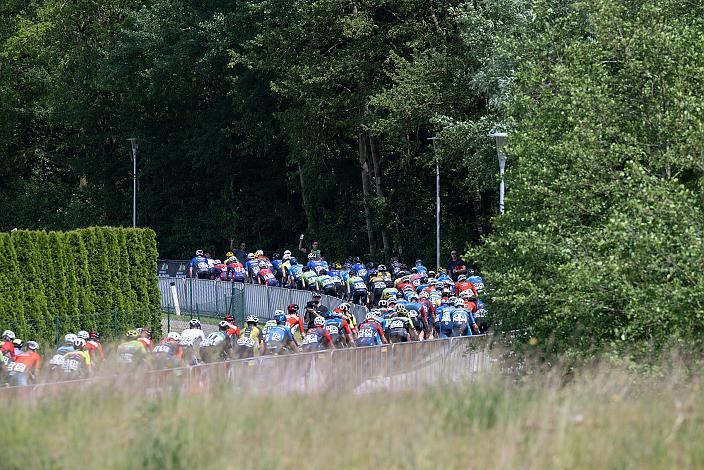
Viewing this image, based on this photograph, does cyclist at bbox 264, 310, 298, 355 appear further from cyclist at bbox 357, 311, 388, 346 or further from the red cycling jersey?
the red cycling jersey

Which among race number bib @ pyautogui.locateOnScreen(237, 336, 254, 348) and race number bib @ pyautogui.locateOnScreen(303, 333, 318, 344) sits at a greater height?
race number bib @ pyautogui.locateOnScreen(237, 336, 254, 348)

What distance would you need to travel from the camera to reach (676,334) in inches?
687

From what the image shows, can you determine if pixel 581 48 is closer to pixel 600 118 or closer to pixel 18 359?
pixel 600 118

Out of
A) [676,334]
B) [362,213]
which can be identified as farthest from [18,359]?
[362,213]

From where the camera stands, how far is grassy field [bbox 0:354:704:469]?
32.0ft

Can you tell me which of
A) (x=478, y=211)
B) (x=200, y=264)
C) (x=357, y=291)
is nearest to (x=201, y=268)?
(x=200, y=264)

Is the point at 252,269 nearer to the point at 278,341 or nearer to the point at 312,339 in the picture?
the point at 312,339

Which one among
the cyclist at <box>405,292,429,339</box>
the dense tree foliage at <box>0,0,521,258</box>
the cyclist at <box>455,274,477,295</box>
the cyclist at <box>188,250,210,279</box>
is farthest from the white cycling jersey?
the cyclist at <box>188,250,210,279</box>

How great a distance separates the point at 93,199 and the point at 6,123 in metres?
7.12

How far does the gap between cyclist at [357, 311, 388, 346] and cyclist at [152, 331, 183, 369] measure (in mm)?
3492

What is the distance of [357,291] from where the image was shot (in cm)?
3603

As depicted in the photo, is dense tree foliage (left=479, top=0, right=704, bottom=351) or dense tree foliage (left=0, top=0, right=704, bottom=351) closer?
dense tree foliage (left=479, top=0, right=704, bottom=351)

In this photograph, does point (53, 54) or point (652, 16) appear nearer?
point (652, 16)

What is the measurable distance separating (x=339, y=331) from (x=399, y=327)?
125cm
